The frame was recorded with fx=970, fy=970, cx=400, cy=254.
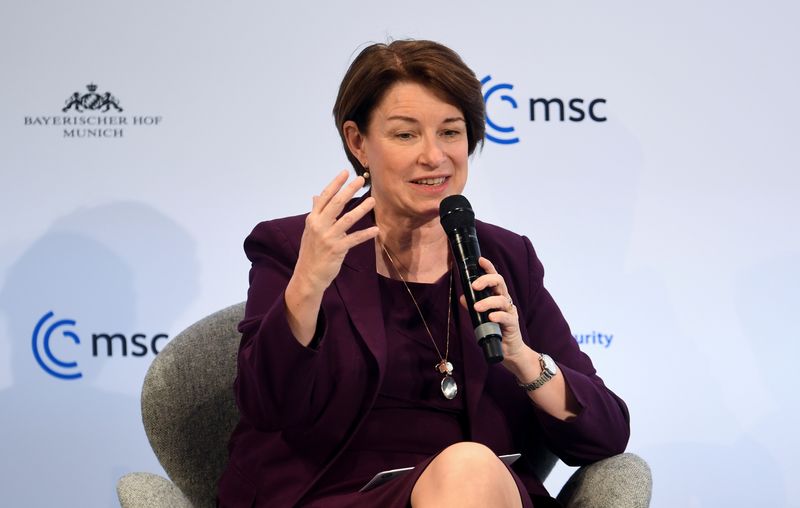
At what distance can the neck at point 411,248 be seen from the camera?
2.05 m

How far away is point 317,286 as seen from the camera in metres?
1.65

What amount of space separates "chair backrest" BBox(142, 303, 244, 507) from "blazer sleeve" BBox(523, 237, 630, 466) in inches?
26.3

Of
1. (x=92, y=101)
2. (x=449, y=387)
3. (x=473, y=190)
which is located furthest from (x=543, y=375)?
(x=92, y=101)

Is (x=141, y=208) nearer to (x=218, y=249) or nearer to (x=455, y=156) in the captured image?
(x=218, y=249)

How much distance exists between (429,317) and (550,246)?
959 millimetres

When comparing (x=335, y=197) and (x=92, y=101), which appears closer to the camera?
(x=335, y=197)

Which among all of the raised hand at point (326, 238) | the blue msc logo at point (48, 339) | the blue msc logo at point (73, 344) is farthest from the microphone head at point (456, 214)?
the blue msc logo at point (48, 339)

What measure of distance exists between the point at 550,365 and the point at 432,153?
47 centimetres

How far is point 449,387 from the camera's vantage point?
6.31 ft

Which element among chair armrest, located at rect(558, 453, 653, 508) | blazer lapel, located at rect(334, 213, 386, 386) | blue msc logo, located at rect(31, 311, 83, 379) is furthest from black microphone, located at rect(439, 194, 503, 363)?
blue msc logo, located at rect(31, 311, 83, 379)

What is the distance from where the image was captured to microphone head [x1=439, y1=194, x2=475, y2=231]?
1707mm

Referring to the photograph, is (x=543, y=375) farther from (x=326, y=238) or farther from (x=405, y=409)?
(x=326, y=238)

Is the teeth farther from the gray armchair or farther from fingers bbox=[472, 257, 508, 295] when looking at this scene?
the gray armchair

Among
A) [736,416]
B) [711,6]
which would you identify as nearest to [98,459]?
[736,416]
